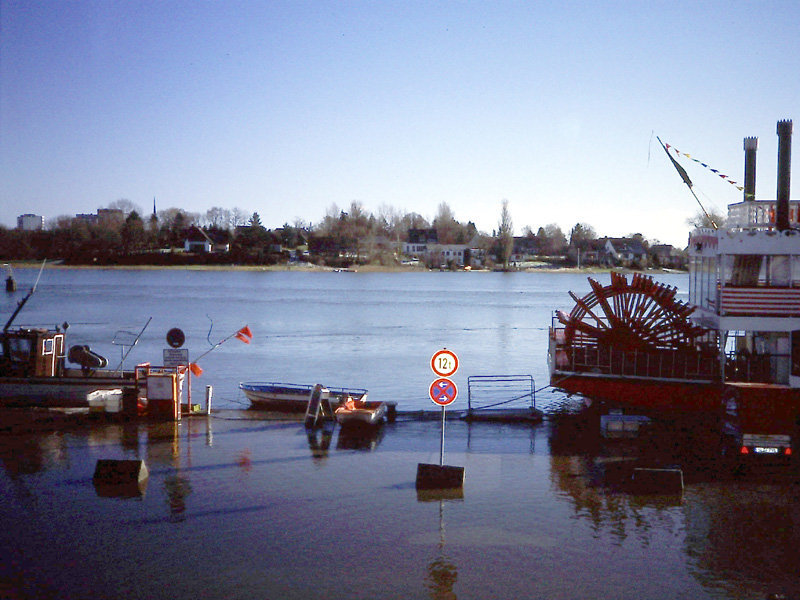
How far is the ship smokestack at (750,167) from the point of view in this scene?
23.7 metres

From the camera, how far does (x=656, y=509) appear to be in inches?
470

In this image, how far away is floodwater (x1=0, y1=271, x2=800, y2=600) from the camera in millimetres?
9273

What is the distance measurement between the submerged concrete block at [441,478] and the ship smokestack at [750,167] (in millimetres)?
15016

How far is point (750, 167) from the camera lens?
23688 millimetres

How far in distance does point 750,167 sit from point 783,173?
3.40 m

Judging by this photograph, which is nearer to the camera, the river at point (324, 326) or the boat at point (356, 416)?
the boat at point (356, 416)

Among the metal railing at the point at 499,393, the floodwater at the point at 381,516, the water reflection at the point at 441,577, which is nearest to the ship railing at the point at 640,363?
the floodwater at the point at 381,516

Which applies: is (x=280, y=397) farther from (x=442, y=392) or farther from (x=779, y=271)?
(x=779, y=271)

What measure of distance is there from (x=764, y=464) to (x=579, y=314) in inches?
352

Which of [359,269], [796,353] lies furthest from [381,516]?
[359,269]

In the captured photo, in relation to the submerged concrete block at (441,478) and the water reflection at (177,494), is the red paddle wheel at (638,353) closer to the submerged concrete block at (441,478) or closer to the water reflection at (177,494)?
the submerged concrete block at (441,478)

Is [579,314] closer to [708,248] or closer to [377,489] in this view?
[708,248]

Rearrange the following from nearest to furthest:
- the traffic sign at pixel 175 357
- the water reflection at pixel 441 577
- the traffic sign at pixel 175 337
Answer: the water reflection at pixel 441 577 → the traffic sign at pixel 175 357 → the traffic sign at pixel 175 337

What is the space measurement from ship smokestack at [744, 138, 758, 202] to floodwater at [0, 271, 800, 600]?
27.0ft
